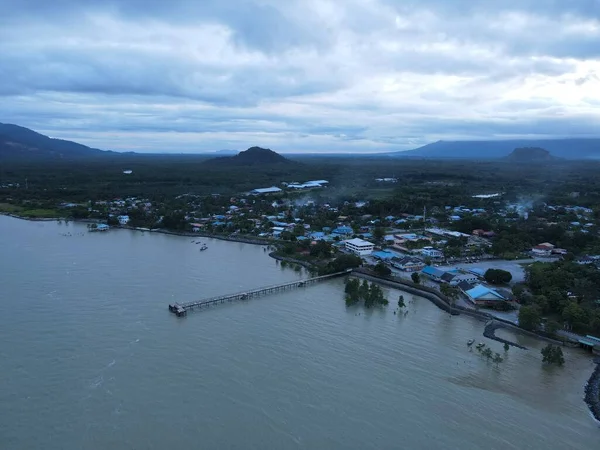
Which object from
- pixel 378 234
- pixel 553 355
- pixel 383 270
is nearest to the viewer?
pixel 553 355

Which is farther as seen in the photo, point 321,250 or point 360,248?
point 360,248

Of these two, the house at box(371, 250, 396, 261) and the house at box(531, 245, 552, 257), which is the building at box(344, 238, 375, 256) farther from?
the house at box(531, 245, 552, 257)

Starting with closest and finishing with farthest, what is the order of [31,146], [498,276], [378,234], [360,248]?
Answer: [498,276], [360,248], [378,234], [31,146]

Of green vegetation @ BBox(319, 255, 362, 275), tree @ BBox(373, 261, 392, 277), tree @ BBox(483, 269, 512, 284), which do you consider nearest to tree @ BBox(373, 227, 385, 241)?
green vegetation @ BBox(319, 255, 362, 275)

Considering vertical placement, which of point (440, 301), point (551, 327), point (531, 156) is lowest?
point (440, 301)

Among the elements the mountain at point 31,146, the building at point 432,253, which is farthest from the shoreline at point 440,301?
the mountain at point 31,146

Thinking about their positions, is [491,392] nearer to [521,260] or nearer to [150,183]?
[521,260]

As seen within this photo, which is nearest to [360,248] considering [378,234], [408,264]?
[408,264]

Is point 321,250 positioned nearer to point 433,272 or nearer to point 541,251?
point 433,272
